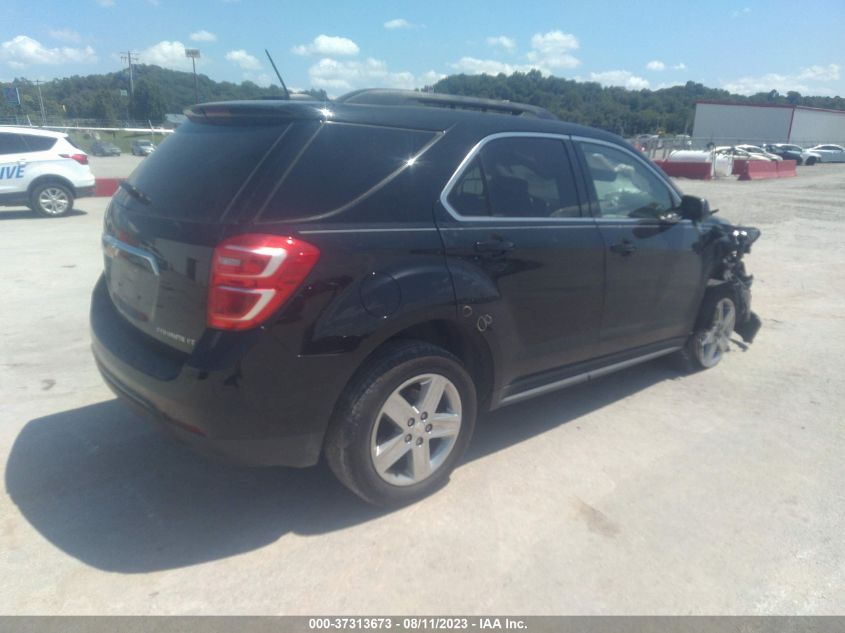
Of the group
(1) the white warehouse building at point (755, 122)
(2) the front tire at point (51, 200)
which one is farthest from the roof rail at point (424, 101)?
(1) the white warehouse building at point (755, 122)

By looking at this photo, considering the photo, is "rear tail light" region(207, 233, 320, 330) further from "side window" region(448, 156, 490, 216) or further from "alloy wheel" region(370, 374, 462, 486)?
"side window" region(448, 156, 490, 216)

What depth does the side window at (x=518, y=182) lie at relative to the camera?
11.1 feet

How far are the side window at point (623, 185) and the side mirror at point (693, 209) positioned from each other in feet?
0.31

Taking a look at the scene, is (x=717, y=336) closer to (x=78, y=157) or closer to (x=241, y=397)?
(x=241, y=397)

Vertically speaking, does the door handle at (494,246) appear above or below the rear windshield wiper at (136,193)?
below

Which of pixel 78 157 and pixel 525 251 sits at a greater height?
pixel 525 251

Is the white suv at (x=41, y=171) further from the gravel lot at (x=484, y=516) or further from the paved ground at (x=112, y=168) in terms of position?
the gravel lot at (x=484, y=516)

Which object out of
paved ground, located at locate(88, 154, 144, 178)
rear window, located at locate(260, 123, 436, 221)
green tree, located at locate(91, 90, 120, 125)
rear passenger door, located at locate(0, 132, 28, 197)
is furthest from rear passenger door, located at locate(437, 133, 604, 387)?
green tree, located at locate(91, 90, 120, 125)

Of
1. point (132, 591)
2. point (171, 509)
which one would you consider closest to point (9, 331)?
point (171, 509)

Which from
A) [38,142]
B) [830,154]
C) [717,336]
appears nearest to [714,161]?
[38,142]

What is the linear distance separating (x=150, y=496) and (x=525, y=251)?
225 centimetres

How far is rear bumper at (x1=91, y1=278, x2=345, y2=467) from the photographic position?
264cm

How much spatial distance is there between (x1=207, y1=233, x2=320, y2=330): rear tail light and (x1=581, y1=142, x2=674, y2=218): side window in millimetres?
2179

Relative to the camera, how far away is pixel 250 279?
8.59 ft
